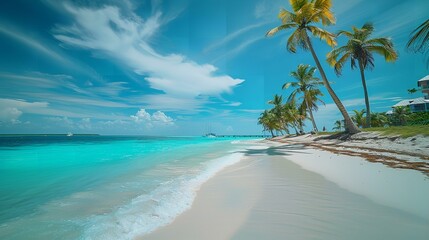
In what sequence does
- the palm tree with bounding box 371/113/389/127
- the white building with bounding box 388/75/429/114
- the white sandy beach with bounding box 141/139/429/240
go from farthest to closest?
1. the palm tree with bounding box 371/113/389/127
2. the white building with bounding box 388/75/429/114
3. the white sandy beach with bounding box 141/139/429/240

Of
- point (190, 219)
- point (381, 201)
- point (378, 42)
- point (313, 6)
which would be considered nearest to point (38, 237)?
point (190, 219)

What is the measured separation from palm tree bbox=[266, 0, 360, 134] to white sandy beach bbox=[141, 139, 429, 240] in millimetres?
13128

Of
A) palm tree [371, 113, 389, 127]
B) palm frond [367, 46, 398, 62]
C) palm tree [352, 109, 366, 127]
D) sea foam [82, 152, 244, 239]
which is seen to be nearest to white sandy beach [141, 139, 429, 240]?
sea foam [82, 152, 244, 239]

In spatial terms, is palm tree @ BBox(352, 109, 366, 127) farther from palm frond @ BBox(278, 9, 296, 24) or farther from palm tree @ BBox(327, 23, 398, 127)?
palm frond @ BBox(278, 9, 296, 24)

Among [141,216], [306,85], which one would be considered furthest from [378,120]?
[141,216]

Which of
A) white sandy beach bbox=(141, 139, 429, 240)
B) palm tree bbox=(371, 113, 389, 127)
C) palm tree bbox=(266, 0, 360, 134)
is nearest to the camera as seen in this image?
white sandy beach bbox=(141, 139, 429, 240)

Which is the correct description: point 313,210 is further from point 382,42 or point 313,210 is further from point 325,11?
point 382,42

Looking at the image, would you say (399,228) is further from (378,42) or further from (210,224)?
(378,42)

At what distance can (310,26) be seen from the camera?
18.1 meters

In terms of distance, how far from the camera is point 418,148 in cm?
910

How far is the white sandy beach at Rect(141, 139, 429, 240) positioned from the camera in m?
2.68

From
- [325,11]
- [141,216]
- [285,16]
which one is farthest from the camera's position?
[285,16]

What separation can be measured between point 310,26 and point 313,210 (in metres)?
19.0

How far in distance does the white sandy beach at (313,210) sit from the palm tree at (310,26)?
13.1 meters
